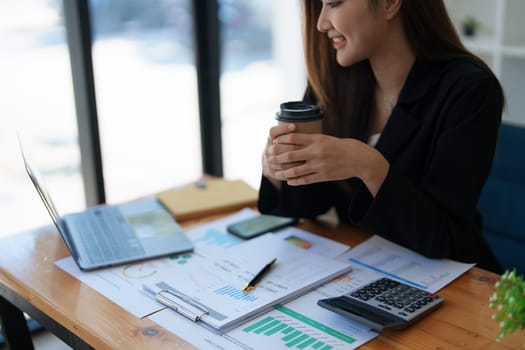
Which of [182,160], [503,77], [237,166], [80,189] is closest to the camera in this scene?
[503,77]

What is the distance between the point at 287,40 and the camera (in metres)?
Answer: 3.12

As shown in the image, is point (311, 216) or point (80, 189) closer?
point (311, 216)

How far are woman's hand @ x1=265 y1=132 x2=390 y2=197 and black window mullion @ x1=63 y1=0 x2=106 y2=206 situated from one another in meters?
1.45

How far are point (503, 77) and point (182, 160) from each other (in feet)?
5.05

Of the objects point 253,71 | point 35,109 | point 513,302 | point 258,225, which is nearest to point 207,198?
point 258,225

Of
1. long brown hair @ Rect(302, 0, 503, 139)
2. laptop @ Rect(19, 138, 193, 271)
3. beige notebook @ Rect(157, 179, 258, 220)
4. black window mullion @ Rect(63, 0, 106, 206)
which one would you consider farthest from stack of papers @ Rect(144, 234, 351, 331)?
black window mullion @ Rect(63, 0, 106, 206)

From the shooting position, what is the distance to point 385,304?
1.17m

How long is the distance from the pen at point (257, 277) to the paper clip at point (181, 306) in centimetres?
11

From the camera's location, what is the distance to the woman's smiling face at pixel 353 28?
148 cm

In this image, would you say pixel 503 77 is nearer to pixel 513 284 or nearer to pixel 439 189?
pixel 439 189

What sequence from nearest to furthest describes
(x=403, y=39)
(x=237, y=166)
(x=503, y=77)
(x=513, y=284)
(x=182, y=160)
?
(x=513, y=284) → (x=403, y=39) → (x=503, y=77) → (x=182, y=160) → (x=237, y=166)

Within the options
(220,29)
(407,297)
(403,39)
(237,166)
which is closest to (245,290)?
(407,297)

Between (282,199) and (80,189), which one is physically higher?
(282,199)

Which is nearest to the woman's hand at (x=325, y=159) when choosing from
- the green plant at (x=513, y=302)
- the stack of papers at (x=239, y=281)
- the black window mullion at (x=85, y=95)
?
Answer: the stack of papers at (x=239, y=281)
